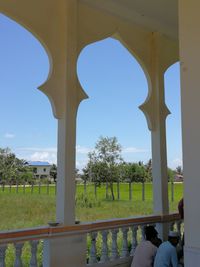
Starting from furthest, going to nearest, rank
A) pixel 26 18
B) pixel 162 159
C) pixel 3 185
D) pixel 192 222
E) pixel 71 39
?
pixel 3 185
pixel 162 159
pixel 71 39
pixel 26 18
pixel 192 222

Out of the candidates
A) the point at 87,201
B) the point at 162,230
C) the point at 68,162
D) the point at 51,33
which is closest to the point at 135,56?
the point at 51,33

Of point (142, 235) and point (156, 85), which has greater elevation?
point (156, 85)

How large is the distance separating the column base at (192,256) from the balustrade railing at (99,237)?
1692 millimetres

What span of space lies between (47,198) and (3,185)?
150 centimetres

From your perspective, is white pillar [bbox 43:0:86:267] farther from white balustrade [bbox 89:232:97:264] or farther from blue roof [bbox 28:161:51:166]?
blue roof [bbox 28:161:51:166]

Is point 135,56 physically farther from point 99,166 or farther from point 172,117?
point 99,166

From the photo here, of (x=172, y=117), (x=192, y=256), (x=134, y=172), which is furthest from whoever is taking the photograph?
(x=134, y=172)

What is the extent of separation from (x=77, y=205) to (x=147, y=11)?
14.4 feet

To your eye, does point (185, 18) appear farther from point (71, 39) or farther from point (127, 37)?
point (127, 37)

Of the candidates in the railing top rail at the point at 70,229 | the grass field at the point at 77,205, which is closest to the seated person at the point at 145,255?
the railing top rail at the point at 70,229

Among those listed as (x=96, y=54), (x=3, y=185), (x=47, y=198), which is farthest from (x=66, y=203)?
(x=3, y=185)

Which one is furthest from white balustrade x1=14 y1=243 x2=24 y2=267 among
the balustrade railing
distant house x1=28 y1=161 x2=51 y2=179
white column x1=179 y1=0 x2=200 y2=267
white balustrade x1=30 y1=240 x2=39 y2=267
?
distant house x1=28 y1=161 x2=51 y2=179

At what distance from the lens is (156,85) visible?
4832 millimetres

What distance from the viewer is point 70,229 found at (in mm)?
3480
